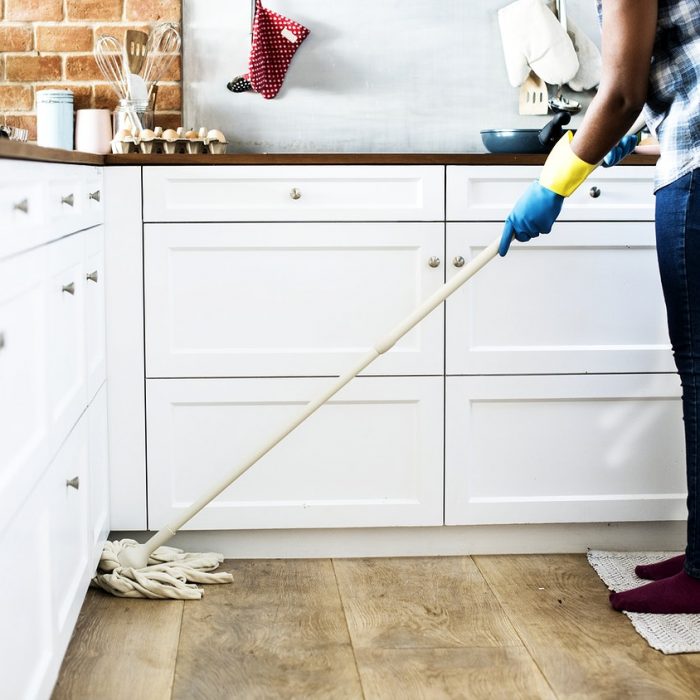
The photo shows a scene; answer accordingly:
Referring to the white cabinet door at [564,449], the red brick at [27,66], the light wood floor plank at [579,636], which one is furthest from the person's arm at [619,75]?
the red brick at [27,66]

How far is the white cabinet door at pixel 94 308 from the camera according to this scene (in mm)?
2164

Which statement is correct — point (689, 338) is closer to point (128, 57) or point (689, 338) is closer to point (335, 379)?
point (335, 379)

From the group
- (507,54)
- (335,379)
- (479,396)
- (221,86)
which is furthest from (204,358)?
(507,54)

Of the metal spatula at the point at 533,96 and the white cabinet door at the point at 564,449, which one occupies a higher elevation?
the metal spatula at the point at 533,96

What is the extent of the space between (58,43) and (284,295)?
1055mm

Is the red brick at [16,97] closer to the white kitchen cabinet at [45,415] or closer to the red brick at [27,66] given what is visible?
the red brick at [27,66]

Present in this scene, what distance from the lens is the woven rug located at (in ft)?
6.63

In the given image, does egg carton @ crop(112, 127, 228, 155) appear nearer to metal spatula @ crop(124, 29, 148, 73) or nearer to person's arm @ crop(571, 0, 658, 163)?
metal spatula @ crop(124, 29, 148, 73)

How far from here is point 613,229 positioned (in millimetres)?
2496

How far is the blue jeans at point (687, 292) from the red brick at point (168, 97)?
4.70ft

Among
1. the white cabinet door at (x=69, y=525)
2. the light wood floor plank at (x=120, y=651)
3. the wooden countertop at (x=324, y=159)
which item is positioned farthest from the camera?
the wooden countertop at (x=324, y=159)

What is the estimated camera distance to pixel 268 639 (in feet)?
6.76

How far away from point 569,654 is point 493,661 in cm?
15

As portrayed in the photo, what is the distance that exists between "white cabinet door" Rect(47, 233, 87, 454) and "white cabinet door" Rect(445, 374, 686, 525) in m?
0.89
